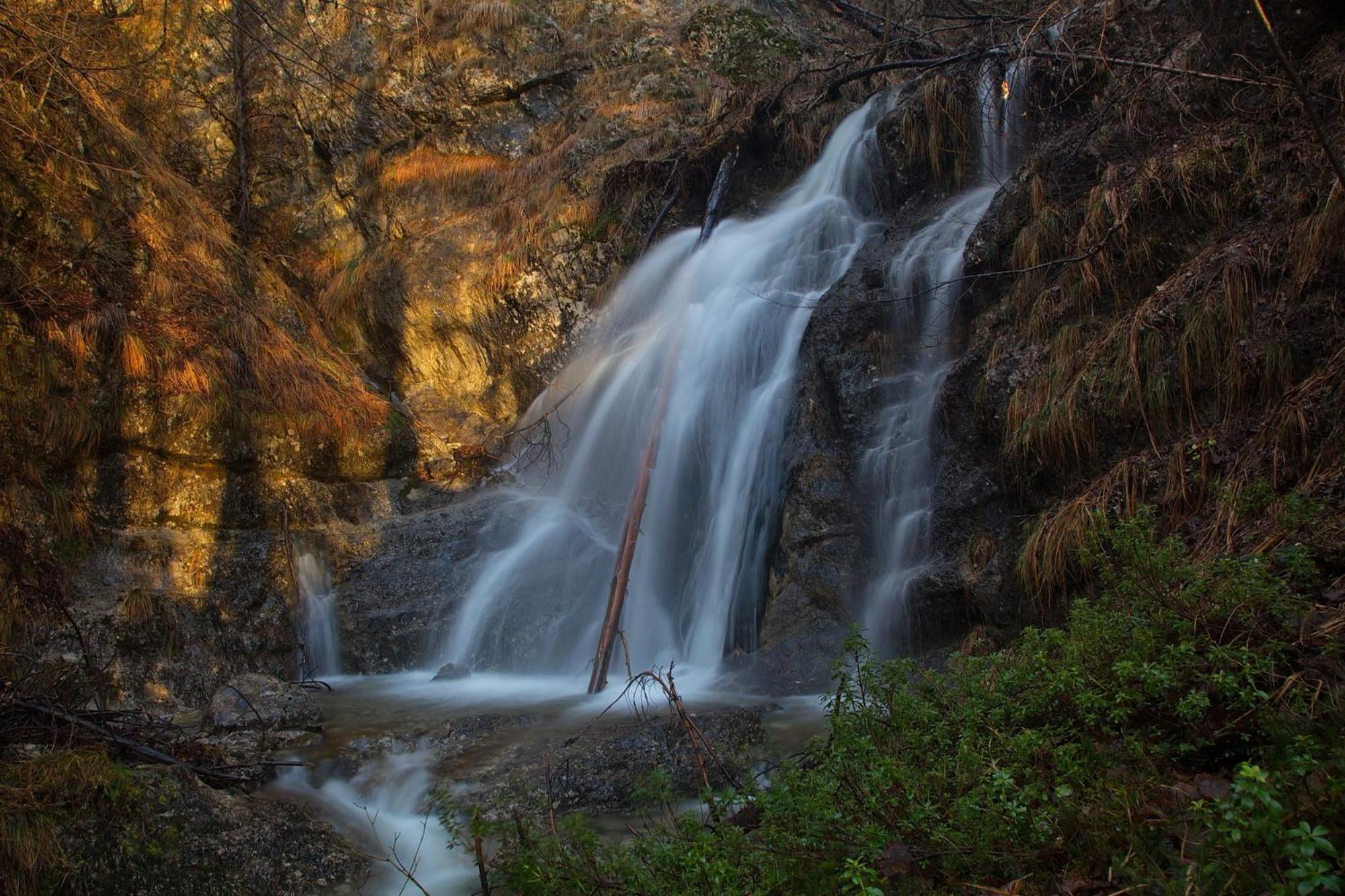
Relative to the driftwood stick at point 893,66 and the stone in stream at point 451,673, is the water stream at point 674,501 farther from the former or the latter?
the driftwood stick at point 893,66

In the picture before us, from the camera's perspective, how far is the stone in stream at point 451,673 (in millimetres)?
6918

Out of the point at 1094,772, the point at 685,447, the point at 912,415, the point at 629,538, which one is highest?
the point at 685,447

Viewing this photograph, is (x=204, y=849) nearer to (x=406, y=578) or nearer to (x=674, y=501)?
(x=406, y=578)

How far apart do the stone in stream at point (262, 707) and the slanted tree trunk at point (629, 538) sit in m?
1.95

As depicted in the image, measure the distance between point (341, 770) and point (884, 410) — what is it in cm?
454

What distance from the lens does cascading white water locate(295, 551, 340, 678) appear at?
293 inches

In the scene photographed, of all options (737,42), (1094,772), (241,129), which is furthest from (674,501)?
(241,129)

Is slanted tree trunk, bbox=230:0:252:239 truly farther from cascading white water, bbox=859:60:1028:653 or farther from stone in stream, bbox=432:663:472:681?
cascading white water, bbox=859:60:1028:653

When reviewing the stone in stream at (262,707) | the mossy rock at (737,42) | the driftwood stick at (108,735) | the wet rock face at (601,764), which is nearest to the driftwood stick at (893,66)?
the mossy rock at (737,42)

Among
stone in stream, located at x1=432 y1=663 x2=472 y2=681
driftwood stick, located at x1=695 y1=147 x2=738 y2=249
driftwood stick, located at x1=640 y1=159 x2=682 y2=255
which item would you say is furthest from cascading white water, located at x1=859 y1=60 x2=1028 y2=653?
driftwood stick, located at x1=640 y1=159 x2=682 y2=255

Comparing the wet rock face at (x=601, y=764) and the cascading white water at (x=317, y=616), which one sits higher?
the cascading white water at (x=317, y=616)

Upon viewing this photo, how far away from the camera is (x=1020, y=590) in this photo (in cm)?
470

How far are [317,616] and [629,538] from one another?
3121 millimetres

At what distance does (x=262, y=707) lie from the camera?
5195 millimetres
